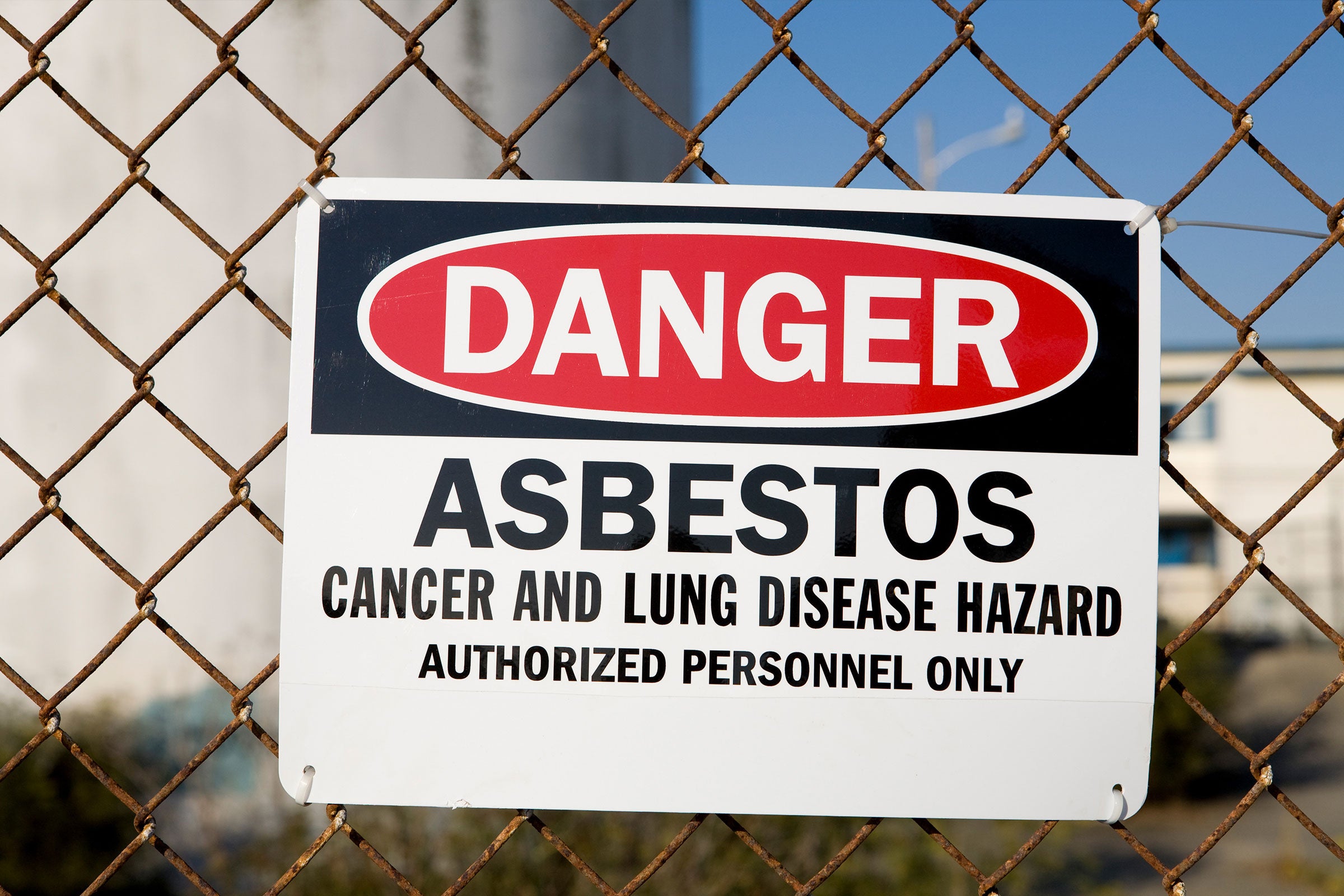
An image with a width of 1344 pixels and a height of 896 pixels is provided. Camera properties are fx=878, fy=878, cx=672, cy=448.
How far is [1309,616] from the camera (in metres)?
1.02

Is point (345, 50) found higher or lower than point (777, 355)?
higher

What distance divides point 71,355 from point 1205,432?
68.0ft

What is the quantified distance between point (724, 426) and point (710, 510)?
0.09m

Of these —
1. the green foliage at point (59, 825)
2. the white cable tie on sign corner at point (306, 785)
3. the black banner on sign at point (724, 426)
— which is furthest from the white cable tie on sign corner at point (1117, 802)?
the green foliage at point (59, 825)

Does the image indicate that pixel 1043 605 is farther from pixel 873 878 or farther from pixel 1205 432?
pixel 1205 432

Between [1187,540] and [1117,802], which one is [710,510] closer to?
[1117,802]

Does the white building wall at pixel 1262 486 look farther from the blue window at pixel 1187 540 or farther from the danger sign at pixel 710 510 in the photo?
the danger sign at pixel 710 510

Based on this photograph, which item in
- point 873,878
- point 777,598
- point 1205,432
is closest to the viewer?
point 777,598

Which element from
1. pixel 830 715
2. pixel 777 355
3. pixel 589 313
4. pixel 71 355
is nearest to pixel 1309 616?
pixel 830 715

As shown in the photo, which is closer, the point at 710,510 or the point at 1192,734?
the point at 710,510

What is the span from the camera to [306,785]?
0.99 m

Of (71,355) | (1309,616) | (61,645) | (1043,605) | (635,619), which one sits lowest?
(61,645)

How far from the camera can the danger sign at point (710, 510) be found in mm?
978

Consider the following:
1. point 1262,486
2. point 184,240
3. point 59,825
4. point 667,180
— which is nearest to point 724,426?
point 667,180
